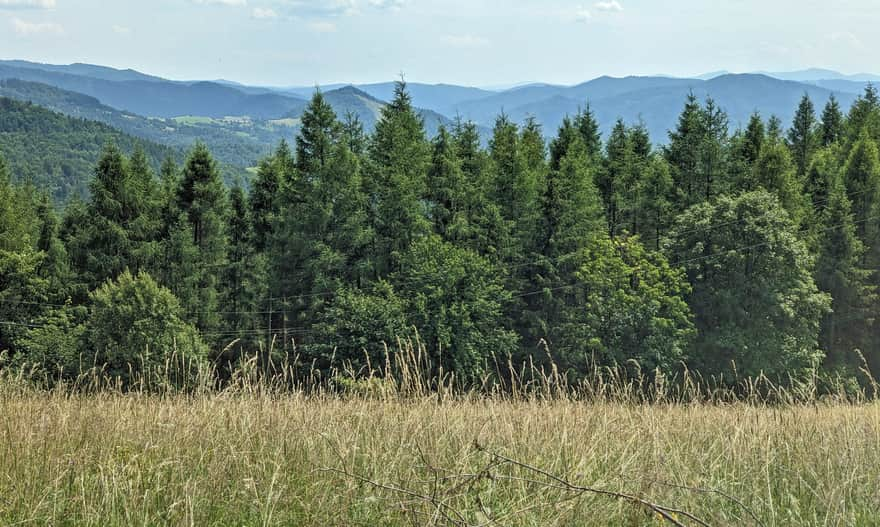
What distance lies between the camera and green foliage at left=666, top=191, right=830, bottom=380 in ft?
105

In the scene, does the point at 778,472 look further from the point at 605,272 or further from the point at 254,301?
the point at 254,301

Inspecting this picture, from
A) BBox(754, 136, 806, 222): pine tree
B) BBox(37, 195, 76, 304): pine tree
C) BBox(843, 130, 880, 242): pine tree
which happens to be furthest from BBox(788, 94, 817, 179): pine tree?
BBox(37, 195, 76, 304): pine tree

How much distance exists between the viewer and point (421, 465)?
3.72 meters

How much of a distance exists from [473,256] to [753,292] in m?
12.9

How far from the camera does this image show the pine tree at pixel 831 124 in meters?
57.8

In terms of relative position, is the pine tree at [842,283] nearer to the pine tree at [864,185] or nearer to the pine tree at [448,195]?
the pine tree at [864,185]

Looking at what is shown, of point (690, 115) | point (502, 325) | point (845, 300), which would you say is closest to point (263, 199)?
point (502, 325)

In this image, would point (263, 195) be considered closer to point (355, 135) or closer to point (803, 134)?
point (355, 135)

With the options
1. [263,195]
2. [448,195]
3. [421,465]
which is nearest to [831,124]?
[448,195]

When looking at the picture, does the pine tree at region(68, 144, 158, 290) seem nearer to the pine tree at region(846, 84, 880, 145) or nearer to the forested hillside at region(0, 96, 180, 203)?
the pine tree at region(846, 84, 880, 145)

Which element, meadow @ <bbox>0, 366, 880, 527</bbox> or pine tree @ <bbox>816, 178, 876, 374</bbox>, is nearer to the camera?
meadow @ <bbox>0, 366, 880, 527</bbox>

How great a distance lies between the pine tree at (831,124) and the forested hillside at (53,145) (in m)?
113

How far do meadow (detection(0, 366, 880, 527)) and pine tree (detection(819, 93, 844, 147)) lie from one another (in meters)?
61.1

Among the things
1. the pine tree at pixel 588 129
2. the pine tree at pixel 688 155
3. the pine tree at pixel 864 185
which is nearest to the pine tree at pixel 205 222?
the pine tree at pixel 588 129
